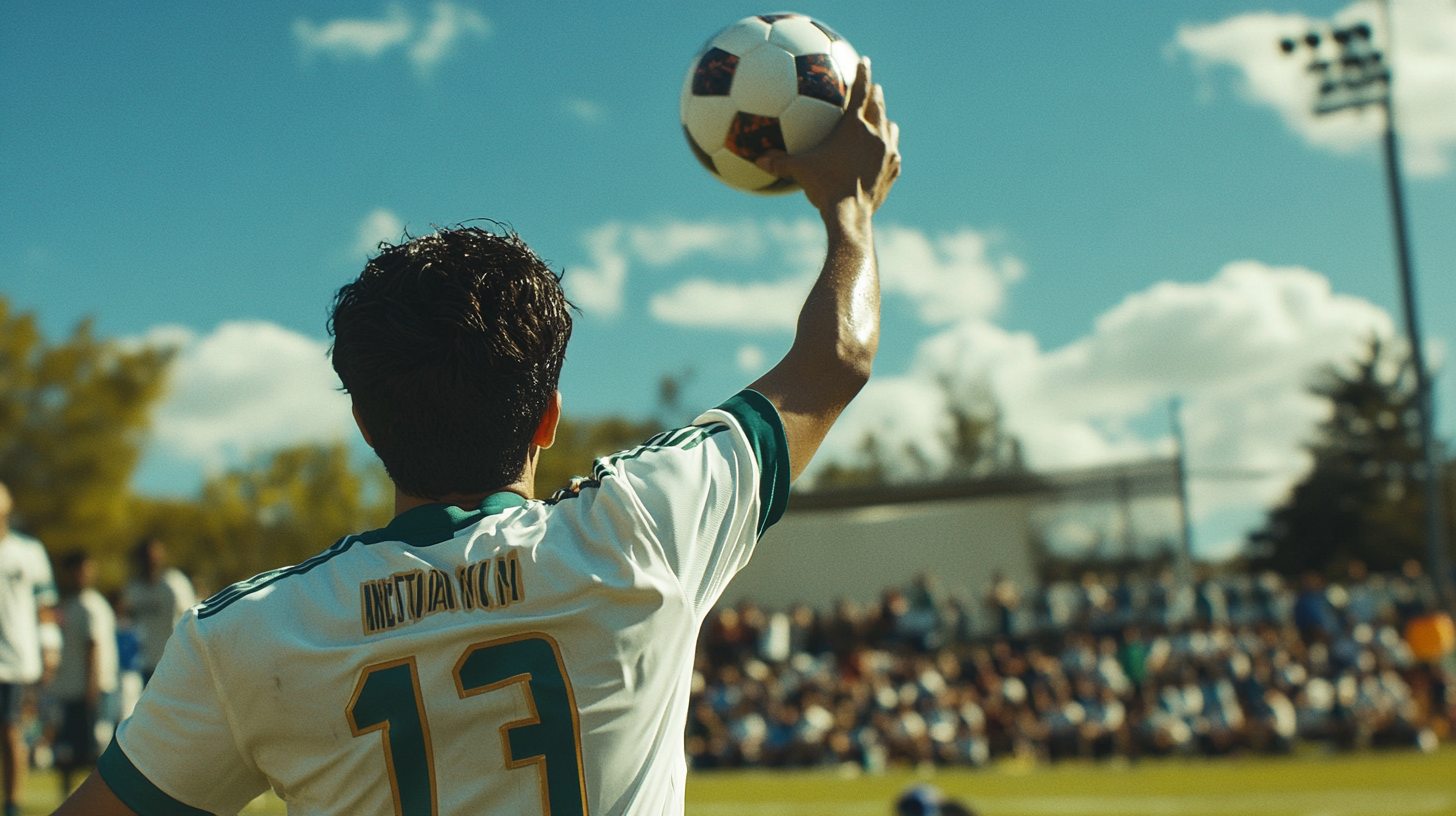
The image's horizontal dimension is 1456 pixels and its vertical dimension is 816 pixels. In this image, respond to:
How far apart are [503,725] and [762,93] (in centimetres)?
178

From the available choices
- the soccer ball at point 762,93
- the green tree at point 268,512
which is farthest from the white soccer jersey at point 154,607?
the green tree at point 268,512

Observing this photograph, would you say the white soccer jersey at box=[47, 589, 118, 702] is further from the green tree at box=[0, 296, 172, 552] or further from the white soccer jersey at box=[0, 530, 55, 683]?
the green tree at box=[0, 296, 172, 552]

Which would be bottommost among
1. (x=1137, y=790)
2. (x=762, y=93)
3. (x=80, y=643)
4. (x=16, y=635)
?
(x=1137, y=790)

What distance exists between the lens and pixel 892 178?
7.04ft

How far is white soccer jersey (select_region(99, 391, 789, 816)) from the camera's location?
1.43 m

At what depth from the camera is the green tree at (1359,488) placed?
42.8 m

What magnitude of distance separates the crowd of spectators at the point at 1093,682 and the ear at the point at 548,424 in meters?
16.0

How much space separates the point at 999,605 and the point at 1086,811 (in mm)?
10208

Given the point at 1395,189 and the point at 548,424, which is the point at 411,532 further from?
the point at 1395,189

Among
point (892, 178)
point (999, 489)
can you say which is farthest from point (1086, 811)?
point (999, 489)

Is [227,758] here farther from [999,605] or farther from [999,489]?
[999,489]

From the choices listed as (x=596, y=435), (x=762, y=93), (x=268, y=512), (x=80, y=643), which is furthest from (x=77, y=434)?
(x=596, y=435)

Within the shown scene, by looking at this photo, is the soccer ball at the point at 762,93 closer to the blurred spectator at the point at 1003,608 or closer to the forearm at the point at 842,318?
the forearm at the point at 842,318

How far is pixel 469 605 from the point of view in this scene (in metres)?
1.47
